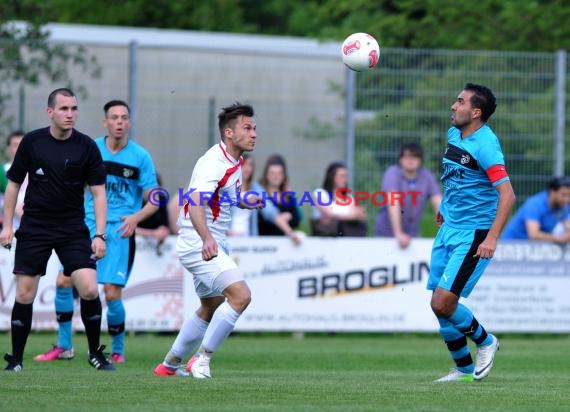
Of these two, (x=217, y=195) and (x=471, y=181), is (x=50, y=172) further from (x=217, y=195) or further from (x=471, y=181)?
(x=471, y=181)

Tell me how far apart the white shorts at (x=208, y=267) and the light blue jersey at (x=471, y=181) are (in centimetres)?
189

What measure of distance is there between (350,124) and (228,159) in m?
7.70

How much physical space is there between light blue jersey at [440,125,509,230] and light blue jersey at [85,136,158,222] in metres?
3.32

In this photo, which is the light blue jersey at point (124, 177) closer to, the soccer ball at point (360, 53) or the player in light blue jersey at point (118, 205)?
the player in light blue jersey at point (118, 205)

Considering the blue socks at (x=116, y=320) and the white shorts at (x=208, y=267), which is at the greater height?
the white shorts at (x=208, y=267)

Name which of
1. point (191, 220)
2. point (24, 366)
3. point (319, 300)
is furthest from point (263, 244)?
point (191, 220)

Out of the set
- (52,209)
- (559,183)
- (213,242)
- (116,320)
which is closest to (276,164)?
(559,183)

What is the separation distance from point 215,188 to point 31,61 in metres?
8.65

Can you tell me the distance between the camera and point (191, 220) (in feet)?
32.7

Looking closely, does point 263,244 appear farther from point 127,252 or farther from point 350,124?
point 127,252

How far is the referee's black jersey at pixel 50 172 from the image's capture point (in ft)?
35.3

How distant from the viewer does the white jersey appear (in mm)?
10141

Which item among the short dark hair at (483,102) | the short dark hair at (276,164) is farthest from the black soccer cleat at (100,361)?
the short dark hair at (276,164)

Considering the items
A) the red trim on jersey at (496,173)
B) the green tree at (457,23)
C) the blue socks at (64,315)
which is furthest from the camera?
the green tree at (457,23)
